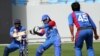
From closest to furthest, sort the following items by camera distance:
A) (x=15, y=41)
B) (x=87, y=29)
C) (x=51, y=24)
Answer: (x=87, y=29) → (x=51, y=24) → (x=15, y=41)

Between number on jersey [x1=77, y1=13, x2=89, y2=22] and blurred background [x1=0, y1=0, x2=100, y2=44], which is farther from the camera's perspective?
blurred background [x1=0, y1=0, x2=100, y2=44]

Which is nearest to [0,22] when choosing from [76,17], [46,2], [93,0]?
[46,2]

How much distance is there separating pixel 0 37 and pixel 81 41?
2492 centimetres

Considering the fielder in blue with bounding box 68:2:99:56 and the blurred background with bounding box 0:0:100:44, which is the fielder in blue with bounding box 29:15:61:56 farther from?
the blurred background with bounding box 0:0:100:44

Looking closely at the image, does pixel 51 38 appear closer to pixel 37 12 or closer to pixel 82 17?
pixel 82 17

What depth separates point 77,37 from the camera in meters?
13.8

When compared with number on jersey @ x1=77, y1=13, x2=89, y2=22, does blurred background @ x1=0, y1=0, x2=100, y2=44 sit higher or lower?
lower

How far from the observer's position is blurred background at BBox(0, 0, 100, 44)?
126 ft

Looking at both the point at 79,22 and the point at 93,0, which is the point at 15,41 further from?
the point at 93,0

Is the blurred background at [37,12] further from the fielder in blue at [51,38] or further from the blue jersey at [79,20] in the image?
the blue jersey at [79,20]

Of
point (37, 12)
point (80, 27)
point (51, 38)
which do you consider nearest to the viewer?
point (80, 27)

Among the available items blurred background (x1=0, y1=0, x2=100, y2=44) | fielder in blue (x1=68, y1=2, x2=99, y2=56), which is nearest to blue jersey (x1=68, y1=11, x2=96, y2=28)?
fielder in blue (x1=68, y1=2, x2=99, y2=56)

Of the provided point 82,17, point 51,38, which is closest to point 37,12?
point 51,38

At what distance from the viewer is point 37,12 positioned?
127ft
